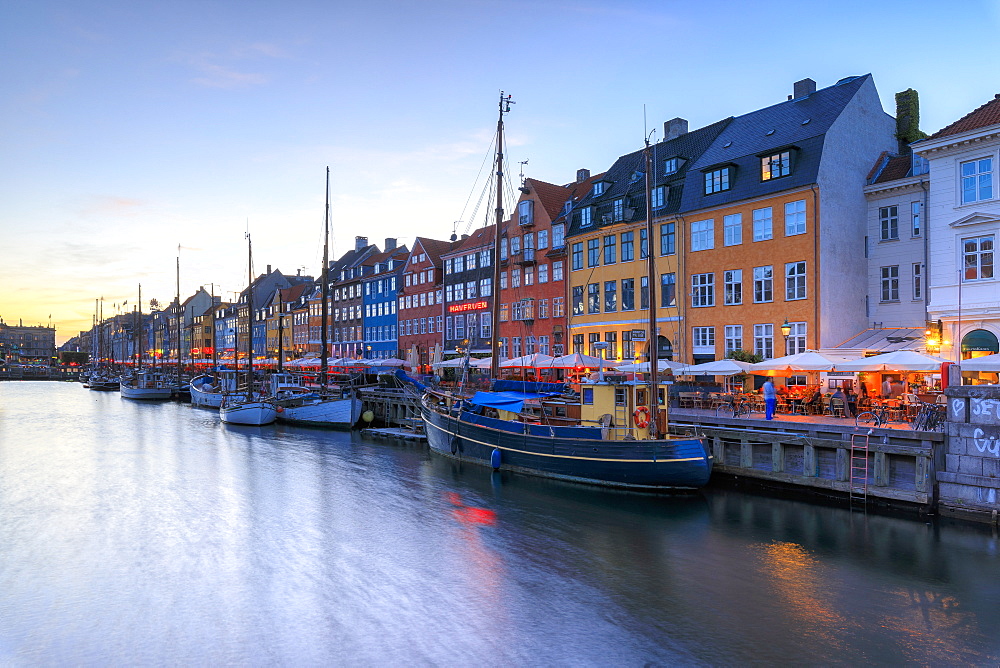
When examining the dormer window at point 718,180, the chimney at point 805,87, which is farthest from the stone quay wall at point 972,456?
the chimney at point 805,87

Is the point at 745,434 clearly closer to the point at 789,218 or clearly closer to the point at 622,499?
the point at 622,499

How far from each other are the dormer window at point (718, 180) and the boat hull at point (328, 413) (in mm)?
26991

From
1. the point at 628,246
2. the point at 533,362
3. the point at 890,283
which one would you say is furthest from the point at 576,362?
the point at 890,283

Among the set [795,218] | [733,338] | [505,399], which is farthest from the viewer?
[733,338]

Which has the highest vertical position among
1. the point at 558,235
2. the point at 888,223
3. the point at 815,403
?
the point at 558,235

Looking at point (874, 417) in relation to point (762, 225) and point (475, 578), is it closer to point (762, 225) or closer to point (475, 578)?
point (475, 578)

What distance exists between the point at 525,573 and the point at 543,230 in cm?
3857

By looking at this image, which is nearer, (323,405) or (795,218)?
(795,218)

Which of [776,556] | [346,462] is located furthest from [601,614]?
[346,462]

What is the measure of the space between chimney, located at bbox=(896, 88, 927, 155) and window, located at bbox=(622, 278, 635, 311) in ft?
55.7

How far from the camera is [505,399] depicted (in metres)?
27.9

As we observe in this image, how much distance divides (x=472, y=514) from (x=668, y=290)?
24165mm

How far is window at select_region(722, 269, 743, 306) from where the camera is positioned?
118 feet

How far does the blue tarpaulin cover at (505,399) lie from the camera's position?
27.4 m
